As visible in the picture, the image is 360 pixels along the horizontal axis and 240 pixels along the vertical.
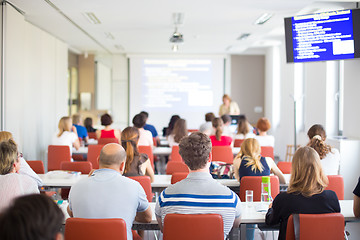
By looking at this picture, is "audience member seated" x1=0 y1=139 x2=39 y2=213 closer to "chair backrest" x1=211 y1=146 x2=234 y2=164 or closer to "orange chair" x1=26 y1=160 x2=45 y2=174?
"orange chair" x1=26 y1=160 x2=45 y2=174

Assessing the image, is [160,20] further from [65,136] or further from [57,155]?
[57,155]

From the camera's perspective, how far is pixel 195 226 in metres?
2.46

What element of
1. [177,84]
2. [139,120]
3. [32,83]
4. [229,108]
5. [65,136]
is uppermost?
[177,84]

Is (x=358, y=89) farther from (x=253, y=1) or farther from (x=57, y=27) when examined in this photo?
(x=57, y=27)

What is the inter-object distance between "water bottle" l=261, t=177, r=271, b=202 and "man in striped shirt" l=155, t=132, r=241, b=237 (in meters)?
0.96

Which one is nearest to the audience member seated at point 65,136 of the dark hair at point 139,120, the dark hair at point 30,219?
the dark hair at point 139,120

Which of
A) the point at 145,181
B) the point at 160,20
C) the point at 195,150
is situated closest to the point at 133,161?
the point at 145,181

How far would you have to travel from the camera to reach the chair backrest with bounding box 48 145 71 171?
6.42 metres

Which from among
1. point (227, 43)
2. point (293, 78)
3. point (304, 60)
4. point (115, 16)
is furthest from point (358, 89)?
point (227, 43)

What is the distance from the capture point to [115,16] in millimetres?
7984

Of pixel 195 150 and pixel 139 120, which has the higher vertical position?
pixel 139 120

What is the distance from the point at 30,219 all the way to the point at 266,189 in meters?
2.79

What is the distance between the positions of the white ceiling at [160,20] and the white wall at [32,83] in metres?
0.36

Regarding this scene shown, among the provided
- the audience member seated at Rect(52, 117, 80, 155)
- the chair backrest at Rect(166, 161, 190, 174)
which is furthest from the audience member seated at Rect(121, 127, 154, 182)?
the audience member seated at Rect(52, 117, 80, 155)
